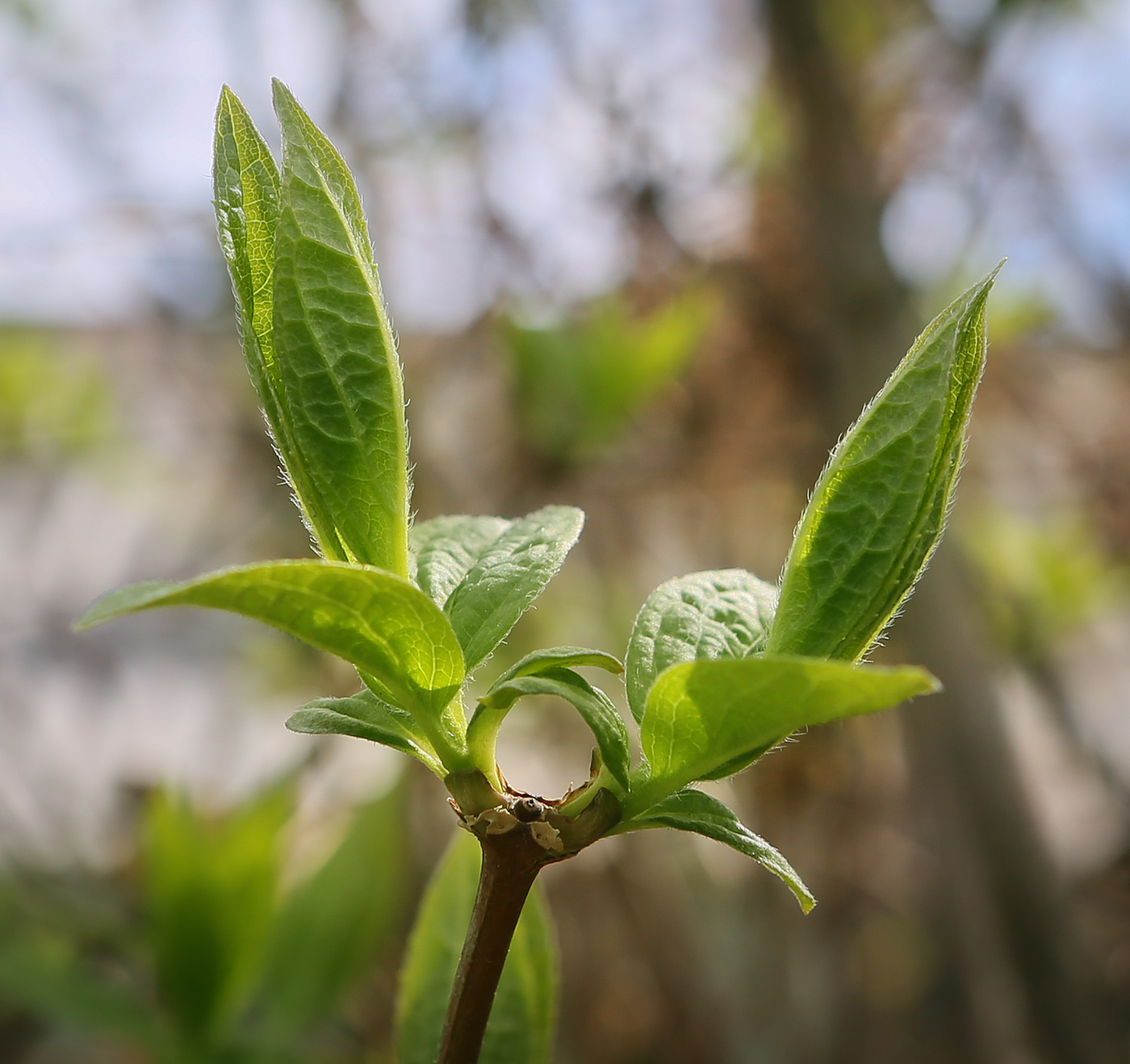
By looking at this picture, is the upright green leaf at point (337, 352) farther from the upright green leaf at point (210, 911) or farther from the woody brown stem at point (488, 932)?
the upright green leaf at point (210, 911)

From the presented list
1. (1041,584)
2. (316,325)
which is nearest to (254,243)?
(316,325)

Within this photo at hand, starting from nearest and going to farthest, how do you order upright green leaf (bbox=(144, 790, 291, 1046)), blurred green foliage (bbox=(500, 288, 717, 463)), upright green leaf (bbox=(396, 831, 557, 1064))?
upright green leaf (bbox=(396, 831, 557, 1064)) → upright green leaf (bbox=(144, 790, 291, 1046)) → blurred green foliage (bbox=(500, 288, 717, 463))

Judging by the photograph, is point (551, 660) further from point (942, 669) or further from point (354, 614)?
point (942, 669)

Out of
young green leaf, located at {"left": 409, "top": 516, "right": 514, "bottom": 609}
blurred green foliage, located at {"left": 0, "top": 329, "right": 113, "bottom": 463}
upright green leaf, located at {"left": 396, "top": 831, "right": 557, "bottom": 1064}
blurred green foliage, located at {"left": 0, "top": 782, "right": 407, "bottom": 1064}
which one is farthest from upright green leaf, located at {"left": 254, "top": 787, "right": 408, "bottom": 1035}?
blurred green foliage, located at {"left": 0, "top": 329, "right": 113, "bottom": 463}

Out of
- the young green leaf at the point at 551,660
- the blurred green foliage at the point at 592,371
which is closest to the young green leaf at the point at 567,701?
the young green leaf at the point at 551,660

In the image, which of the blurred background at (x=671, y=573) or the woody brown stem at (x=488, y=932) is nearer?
the woody brown stem at (x=488, y=932)

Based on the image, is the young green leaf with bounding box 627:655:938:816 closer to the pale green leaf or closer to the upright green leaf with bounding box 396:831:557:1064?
the upright green leaf with bounding box 396:831:557:1064
